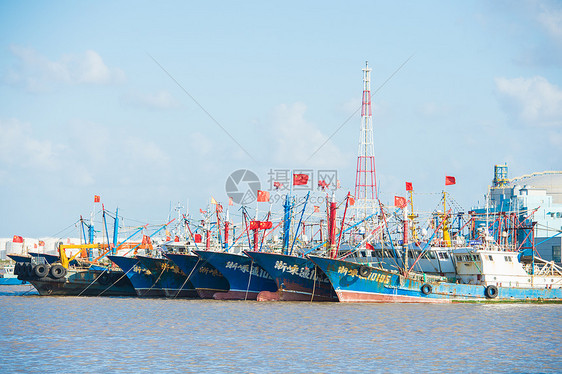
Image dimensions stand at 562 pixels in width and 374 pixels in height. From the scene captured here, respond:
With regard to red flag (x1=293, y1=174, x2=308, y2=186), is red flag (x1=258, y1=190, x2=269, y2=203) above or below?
below

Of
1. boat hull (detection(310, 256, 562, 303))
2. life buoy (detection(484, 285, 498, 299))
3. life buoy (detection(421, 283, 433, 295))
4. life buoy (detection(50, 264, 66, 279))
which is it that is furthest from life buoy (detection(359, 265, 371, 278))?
life buoy (detection(50, 264, 66, 279))

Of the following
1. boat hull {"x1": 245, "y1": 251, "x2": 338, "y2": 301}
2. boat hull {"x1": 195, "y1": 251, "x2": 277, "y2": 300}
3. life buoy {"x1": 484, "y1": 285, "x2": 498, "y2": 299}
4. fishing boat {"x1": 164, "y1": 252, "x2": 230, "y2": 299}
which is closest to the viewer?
boat hull {"x1": 245, "y1": 251, "x2": 338, "y2": 301}

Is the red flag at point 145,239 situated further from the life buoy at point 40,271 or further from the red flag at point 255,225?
the red flag at point 255,225

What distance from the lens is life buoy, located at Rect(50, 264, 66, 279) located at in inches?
2394

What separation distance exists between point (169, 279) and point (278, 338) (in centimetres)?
3050

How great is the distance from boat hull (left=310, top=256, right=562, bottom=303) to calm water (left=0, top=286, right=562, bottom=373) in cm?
145

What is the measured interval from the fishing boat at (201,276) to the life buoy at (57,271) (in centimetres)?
875

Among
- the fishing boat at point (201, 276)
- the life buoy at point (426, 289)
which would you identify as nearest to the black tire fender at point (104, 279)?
the fishing boat at point (201, 276)

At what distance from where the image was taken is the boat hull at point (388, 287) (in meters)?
51.7

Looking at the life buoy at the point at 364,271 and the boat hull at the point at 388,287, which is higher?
the life buoy at the point at 364,271

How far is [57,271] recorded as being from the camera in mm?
61000

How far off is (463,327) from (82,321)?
21.0m

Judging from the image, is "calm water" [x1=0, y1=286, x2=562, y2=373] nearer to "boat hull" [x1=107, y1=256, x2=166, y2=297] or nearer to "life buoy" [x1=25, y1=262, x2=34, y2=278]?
"life buoy" [x1=25, y1=262, x2=34, y2=278]

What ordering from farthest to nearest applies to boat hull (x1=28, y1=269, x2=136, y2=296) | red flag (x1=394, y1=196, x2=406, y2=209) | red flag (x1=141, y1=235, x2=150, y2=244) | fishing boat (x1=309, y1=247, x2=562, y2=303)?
Result: red flag (x1=141, y1=235, x2=150, y2=244) < boat hull (x1=28, y1=269, x2=136, y2=296) < red flag (x1=394, y1=196, x2=406, y2=209) < fishing boat (x1=309, y1=247, x2=562, y2=303)
